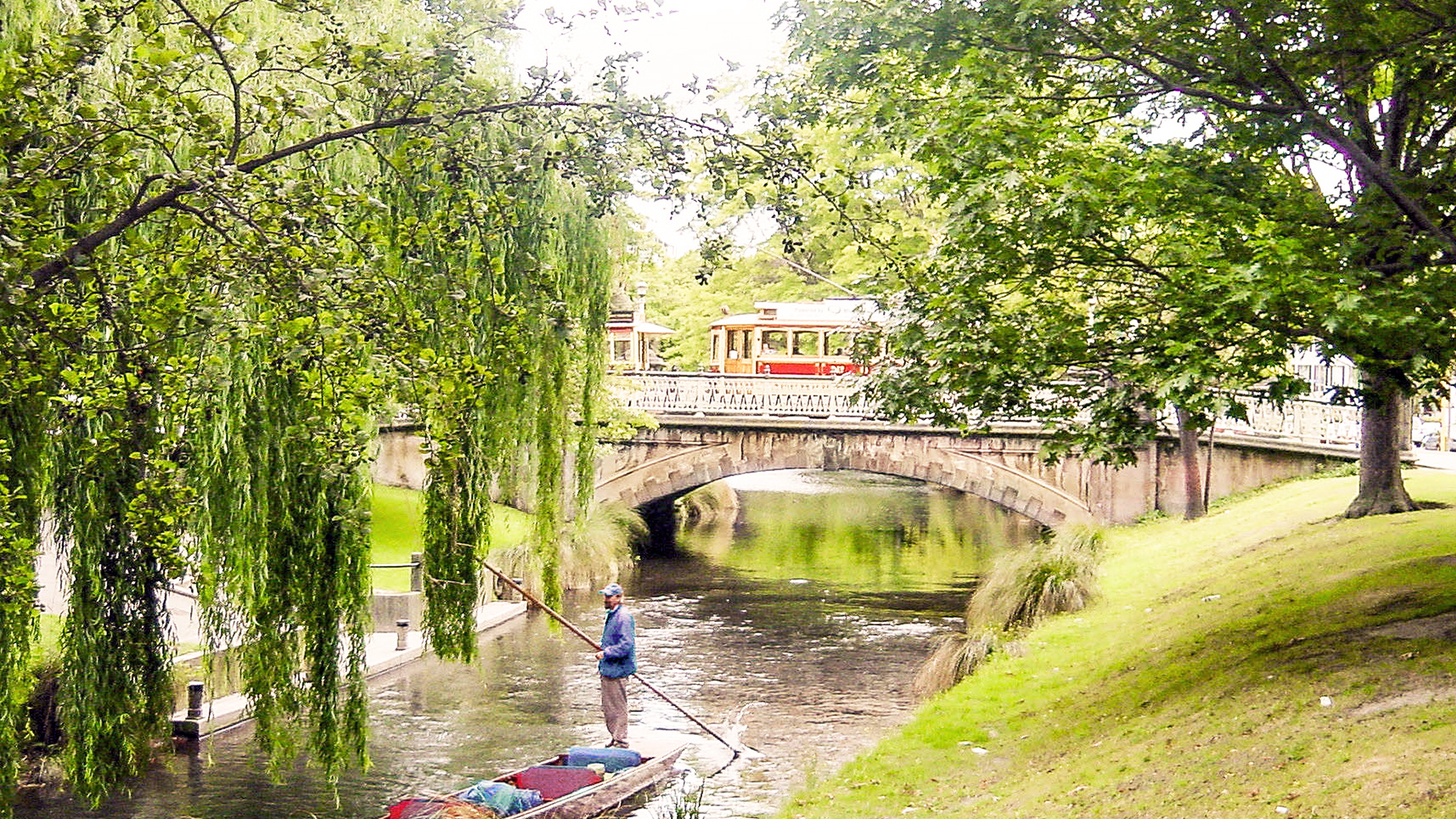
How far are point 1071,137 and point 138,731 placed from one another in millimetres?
8922

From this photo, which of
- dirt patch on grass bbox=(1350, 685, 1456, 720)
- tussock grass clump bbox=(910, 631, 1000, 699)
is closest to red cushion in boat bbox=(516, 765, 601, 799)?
tussock grass clump bbox=(910, 631, 1000, 699)

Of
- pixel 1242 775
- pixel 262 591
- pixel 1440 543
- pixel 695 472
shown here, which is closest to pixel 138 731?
pixel 262 591

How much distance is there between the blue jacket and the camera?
15.4 m

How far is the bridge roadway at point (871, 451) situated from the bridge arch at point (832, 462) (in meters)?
0.02

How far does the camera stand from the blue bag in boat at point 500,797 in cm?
1194

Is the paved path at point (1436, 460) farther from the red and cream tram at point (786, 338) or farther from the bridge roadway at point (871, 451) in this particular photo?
the red and cream tram at point (786, 338)

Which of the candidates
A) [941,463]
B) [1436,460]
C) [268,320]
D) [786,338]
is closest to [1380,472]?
[1436,460]

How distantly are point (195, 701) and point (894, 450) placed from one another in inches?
751

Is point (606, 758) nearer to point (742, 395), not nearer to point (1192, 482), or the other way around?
point (1192, 482)

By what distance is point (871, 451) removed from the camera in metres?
32.6

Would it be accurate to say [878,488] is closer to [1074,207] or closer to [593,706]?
[593,706]

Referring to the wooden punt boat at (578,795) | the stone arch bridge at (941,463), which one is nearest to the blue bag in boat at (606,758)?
the wooden punt boat at (578,795)

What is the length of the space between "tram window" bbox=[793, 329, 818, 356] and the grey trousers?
28.5 m

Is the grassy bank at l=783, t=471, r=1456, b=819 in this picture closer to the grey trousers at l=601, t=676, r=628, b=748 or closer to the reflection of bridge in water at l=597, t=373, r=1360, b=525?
the grey trousers at l=601, t=676, r=628, b=748
